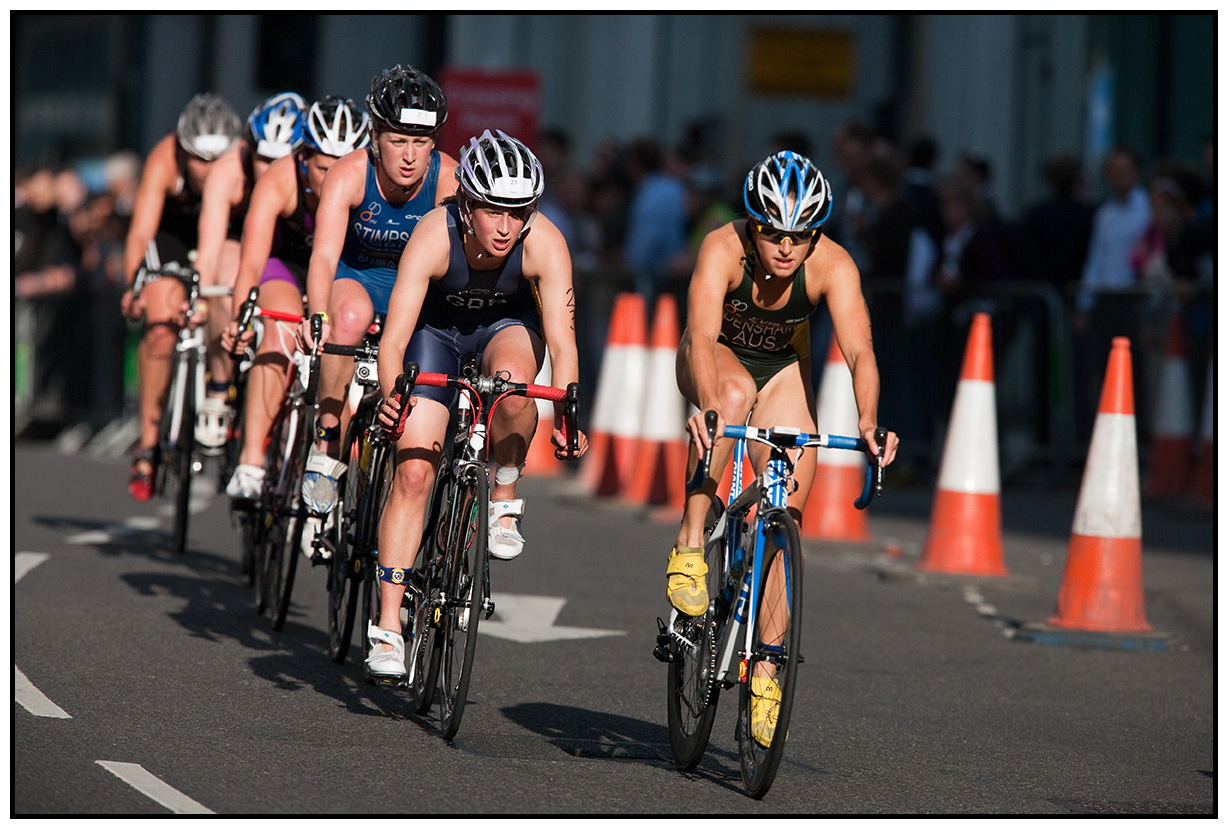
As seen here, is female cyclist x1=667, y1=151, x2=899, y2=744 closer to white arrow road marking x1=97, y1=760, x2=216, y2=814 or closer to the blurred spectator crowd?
white arrow road marking x1=97, y1=760, x2=216, y2=814

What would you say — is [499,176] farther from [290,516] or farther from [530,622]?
[530,622]

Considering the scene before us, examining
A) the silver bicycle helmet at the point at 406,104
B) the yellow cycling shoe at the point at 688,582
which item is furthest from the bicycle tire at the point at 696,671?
the silver bicycle helmet at the point at 406,104

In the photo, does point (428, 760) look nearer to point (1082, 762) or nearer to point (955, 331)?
point (1082, 762)

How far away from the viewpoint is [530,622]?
863cm

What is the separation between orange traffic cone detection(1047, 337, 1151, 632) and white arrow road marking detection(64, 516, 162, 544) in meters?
5.25

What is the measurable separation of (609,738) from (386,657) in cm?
79

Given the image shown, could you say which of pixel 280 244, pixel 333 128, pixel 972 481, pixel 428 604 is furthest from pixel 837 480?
pixel 428 604

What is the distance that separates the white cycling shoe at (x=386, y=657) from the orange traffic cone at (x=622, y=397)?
744 centimetres

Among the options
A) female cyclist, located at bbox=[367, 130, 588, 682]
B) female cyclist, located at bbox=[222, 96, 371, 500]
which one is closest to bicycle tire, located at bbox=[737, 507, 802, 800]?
female cyclist, located at bbox=[367, 130, 588, 682]

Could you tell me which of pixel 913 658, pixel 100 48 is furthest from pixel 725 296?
pixel 100 48

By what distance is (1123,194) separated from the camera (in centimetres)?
1488

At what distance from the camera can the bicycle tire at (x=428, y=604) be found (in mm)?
6398

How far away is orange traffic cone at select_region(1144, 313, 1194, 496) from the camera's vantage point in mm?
13703
